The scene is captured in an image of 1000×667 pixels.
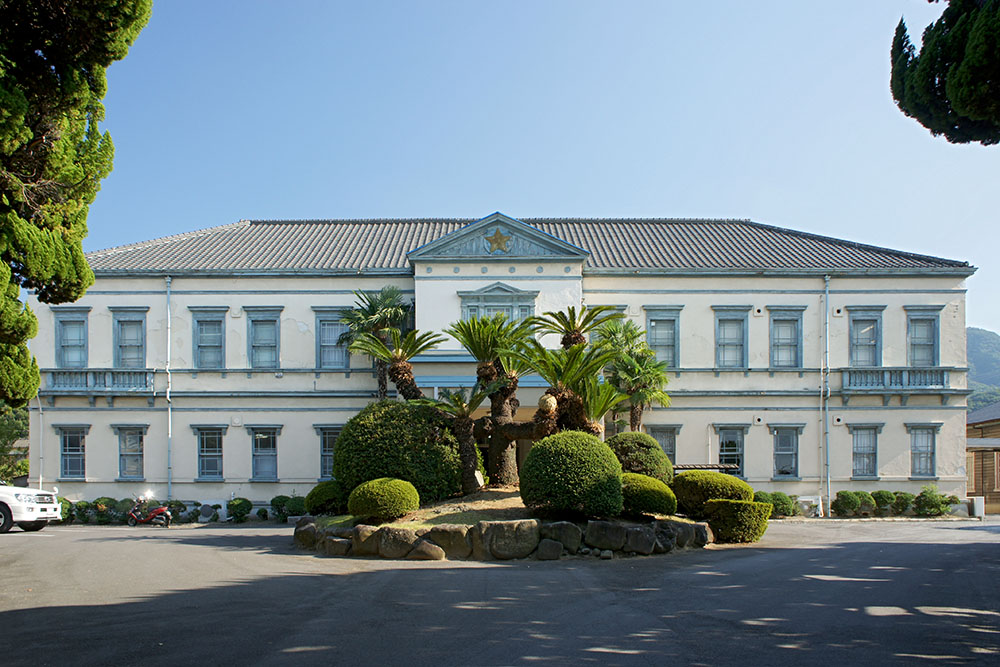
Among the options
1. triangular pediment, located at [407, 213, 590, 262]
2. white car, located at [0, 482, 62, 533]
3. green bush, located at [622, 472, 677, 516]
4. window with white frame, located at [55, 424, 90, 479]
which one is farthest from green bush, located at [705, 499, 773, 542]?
window with white frame, located at [55, 424, 90, 479]

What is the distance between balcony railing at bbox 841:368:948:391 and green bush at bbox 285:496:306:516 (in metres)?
19.0

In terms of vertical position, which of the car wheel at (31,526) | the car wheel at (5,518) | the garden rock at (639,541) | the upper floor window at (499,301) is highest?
the upper floor window at (499,301)

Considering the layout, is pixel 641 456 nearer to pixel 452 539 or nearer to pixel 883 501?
pixel 452 539

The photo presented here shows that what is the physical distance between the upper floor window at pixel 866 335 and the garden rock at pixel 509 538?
1834cm

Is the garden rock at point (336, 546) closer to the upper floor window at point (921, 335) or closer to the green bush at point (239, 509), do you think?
the green bush at point (239, 509)

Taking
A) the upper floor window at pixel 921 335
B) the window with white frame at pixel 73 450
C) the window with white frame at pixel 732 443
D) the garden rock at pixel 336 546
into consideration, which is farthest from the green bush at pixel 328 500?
the upper floor window at pixel 921 335

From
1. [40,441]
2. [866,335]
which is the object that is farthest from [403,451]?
[866,335]

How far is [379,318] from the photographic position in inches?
1086

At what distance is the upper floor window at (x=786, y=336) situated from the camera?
97.0 ft

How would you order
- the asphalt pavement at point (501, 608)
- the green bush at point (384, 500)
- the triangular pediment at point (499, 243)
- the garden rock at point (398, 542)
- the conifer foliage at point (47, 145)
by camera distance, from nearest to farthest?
the asphalt pavement at point (501, 608)
the conifer foliage at point (47, 145)
the garden rock at point (398, 542)
the green bush at point (384, 500)
the triangular pediment at point (499, 243)

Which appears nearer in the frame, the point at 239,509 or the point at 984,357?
the point at 239,509

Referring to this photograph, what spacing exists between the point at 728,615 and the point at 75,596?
29.1ft

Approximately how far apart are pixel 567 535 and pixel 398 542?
128 inches

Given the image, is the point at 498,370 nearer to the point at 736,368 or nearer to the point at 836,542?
the point at 836,542
